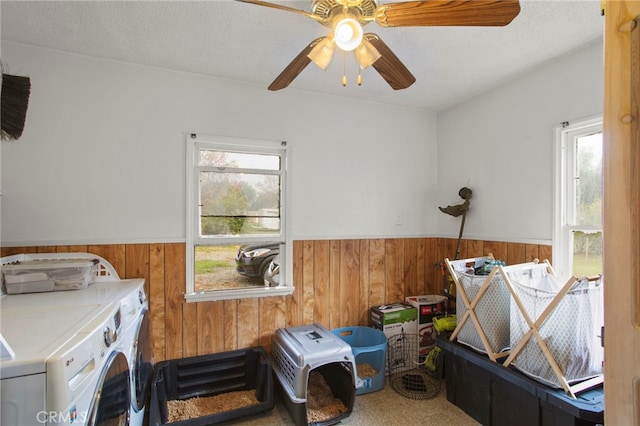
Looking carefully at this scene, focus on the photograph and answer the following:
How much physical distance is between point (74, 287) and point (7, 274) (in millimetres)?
304

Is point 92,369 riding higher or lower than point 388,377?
higher

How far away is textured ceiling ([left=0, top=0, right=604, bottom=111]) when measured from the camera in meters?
1.58

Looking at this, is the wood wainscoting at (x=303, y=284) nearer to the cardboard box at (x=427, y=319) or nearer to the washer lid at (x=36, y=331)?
the cardboard box at (x=427, y=319)

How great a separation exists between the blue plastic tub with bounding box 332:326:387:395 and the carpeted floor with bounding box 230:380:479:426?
8cm

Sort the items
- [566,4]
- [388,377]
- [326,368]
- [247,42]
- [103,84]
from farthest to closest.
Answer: [388,377]
[326,368]
[103,84]
[247,42]
[566,4]

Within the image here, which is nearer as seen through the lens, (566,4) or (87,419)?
(87,419)

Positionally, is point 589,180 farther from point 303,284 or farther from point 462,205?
point 303,284

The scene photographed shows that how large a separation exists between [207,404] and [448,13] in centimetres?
258

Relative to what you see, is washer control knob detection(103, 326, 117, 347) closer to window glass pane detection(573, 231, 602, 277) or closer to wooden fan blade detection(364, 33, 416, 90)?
wooden fan blade detection(364, 33, 416, 90)

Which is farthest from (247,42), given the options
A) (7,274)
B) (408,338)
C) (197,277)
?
(408,338)

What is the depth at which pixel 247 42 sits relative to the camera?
73.6 inches

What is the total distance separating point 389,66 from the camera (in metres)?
1.58

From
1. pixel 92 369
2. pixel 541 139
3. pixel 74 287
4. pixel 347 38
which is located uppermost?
pixel 347 38

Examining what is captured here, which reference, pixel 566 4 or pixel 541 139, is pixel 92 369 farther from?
pixel 541 139
